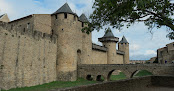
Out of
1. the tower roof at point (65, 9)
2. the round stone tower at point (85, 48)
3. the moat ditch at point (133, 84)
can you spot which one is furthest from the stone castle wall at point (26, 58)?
the moat ditch at point (133, 84)

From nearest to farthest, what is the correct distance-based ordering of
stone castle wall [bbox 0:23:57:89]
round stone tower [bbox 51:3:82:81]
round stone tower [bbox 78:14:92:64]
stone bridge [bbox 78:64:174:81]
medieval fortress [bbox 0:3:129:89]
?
1. stone castle wall [bbox 0:23:57:89]
2. medieval fortress [bbox 0:3:129:89]
3. stone bridge [bbox 78:64:174:81]
4. round stone tower [bbox 51:3:82:81]
5. round stone tower [bbox 78:14:92:64]

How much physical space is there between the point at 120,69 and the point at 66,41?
27.4ft

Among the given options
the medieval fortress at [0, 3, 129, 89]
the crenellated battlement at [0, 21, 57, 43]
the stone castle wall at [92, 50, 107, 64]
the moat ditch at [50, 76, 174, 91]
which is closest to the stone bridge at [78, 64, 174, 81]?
the medieval fortress at [0, 3, 129, 89]

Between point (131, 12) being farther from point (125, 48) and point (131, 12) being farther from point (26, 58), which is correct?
point (125, 48)

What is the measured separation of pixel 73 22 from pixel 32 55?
776 centimetres

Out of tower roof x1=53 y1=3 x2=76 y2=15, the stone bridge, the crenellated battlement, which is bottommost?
the stone bridge

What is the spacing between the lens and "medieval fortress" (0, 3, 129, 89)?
13164 mm

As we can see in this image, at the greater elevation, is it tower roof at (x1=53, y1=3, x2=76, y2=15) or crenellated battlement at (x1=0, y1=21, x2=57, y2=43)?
tower roof at (x1=53, y1=3, x2=76, y2=15)

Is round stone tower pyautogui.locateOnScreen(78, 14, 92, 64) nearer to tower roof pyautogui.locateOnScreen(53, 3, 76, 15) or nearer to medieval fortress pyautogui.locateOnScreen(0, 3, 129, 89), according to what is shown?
medieval fortress pyautogui.locateOnScreen(0, 3, 129, 89)

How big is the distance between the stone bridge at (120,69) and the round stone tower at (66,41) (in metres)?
1.97

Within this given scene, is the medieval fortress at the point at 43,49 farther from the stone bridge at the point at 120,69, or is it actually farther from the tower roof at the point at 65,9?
the stone bridge at the point at 120,69

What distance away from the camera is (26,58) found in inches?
589

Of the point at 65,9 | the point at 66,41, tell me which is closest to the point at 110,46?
the point at 66,41

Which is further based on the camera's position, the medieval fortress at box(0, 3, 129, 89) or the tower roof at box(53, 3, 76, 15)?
the tower roof at box(53, 3, 76, 15)
